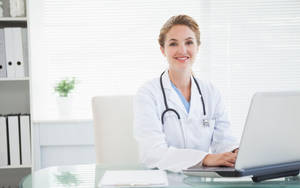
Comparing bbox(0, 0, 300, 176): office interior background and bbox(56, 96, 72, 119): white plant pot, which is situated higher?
bbox(0, 0, 300, 176): office interior background

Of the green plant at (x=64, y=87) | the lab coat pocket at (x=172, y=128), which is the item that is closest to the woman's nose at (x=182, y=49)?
the lab coat pocket at (x=172, y=128)

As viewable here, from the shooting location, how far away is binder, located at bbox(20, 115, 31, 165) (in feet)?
9.45

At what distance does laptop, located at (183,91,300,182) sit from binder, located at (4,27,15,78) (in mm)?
1811

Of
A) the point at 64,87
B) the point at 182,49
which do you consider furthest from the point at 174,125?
the point at 64,87

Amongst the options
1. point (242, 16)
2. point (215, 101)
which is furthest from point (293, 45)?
point (215, 101)

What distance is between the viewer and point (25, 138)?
2.88 m

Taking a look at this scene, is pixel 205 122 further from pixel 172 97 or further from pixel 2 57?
pixel 2 57

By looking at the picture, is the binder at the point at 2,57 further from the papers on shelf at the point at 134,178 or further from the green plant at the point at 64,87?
the papers on shelf at the point at 134,178

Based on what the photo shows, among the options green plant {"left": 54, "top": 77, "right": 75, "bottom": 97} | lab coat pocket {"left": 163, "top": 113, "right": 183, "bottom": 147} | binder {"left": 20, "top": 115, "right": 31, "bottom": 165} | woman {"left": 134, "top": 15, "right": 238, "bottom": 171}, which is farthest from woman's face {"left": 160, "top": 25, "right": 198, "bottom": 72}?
binder {"left": 20, "top": 115, "right": 31, "bottom": 165}

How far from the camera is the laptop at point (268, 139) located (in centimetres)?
129

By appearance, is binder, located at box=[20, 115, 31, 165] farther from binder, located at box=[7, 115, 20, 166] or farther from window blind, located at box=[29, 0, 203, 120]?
window blind, located at box=[29, 0, 203, 120]

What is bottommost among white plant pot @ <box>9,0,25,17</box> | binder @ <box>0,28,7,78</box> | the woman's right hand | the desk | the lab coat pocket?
the desk

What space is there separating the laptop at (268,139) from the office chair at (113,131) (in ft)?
2.17

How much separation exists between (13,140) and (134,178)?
5.52 feet
